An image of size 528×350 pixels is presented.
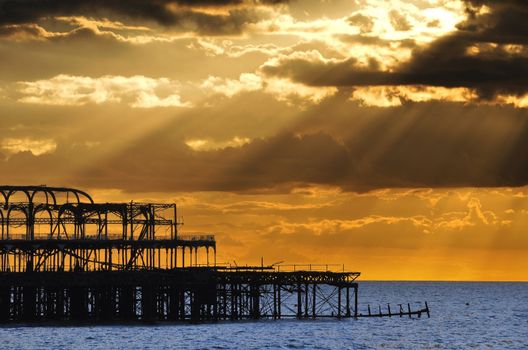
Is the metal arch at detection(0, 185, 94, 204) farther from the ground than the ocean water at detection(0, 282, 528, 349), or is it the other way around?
the metal arch at detection(0, 185, 94, 204)

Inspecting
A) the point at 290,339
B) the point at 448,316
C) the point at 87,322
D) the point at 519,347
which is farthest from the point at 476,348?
the point at 448,316

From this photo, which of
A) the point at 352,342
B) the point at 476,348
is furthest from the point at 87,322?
the point at 476,348

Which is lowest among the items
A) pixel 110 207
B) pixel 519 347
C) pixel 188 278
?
pixel 519 347

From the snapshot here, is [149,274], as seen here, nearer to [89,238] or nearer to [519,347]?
[89,238]

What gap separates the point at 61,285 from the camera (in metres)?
120

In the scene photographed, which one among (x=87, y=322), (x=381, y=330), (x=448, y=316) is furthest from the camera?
(x=448, y=316)

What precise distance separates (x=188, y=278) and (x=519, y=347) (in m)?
35.2

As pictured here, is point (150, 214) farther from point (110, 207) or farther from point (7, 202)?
point (7, 202)

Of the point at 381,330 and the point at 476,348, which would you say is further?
the point at 381,330

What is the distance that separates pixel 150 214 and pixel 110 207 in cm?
442

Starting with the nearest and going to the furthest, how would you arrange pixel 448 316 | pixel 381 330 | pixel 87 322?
pixel 87 322, pixel 381 330, pixel 448 316

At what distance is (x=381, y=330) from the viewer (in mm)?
139000

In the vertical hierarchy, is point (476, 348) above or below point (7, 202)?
below

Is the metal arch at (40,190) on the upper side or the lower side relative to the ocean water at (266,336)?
upper
